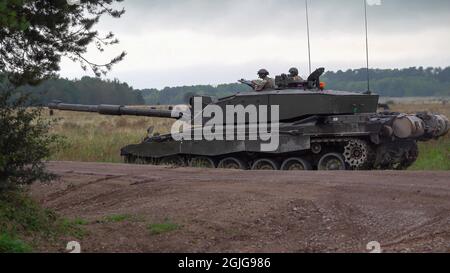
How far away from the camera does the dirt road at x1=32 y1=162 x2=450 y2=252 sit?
825 cm

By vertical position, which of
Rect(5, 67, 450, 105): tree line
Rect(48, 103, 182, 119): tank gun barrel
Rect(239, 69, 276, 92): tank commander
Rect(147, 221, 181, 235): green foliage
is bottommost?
Rect(147, 221, 181, 235): green foliage

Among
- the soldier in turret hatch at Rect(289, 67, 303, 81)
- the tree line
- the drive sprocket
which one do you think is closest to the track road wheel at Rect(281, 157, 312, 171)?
the drive sprocket

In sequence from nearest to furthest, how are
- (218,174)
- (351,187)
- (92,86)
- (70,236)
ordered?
(70,236) < (351,187) < (218,174) < (92,86)

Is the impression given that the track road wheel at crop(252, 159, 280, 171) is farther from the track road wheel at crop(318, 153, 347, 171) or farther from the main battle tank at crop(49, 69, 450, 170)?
the track road wheel at crop(318, 153, 347, 171)

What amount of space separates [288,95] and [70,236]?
10.0 meters

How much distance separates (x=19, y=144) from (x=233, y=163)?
10141 mm

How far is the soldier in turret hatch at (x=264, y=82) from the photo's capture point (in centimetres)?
1848

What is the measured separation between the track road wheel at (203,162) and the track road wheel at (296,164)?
197cm

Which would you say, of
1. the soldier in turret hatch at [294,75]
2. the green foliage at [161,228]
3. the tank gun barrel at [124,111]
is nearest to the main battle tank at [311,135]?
the soldier in turret hatch at [294,75]

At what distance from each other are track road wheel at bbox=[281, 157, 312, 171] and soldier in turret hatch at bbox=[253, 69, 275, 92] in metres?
1.97

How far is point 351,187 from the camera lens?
1219cm

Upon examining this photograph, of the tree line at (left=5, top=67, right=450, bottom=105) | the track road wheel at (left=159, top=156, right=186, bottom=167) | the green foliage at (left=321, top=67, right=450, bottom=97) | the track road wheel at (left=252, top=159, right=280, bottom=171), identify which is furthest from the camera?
the green foliage at (left=321, top=67, right=450, bottom=97)
